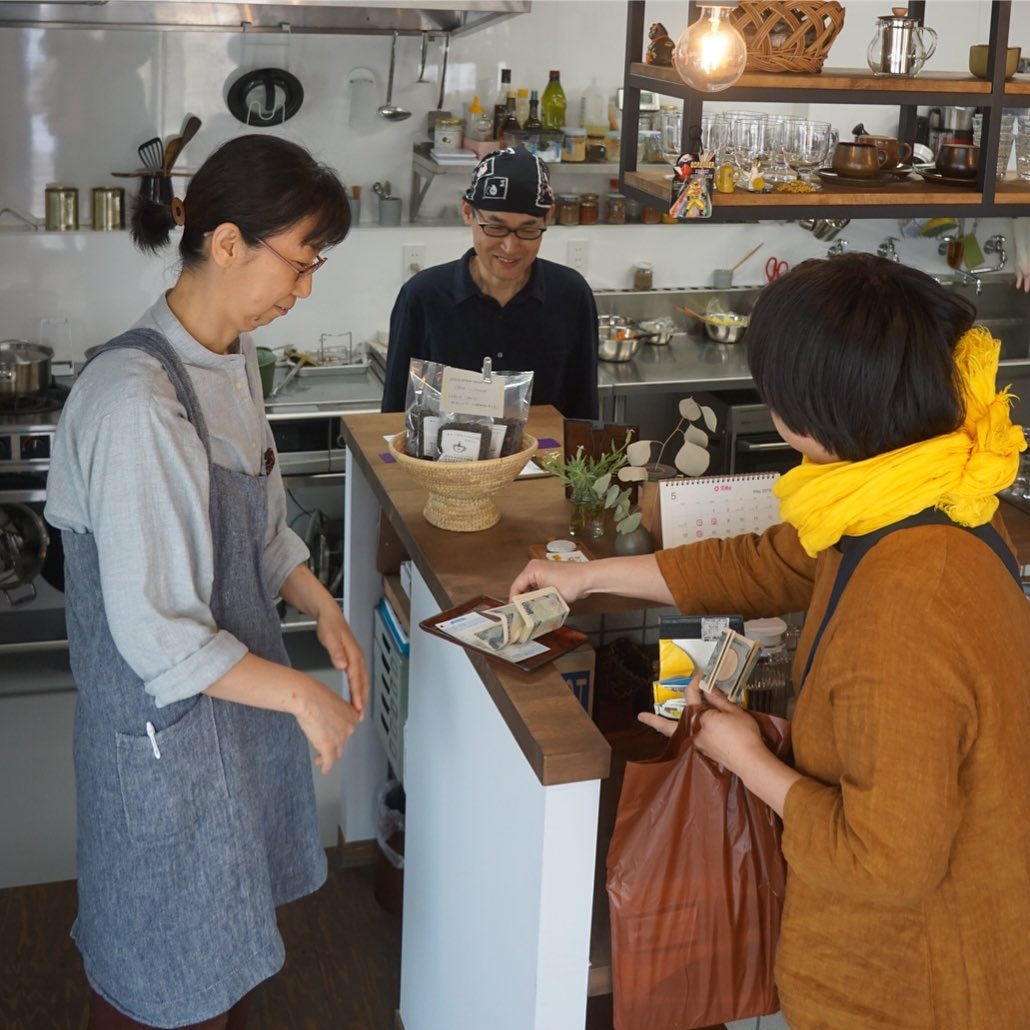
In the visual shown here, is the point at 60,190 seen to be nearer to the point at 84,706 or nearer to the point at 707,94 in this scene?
the point at 707,94

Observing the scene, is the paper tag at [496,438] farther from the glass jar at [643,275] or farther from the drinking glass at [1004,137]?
the glass jar at [643,275]

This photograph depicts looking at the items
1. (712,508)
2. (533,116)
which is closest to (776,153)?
(712,508)

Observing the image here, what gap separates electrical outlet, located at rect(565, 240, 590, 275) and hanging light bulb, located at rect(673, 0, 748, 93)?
2.58m

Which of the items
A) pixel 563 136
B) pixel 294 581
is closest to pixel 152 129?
pixel 563 136

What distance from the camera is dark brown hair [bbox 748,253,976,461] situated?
1.44 m

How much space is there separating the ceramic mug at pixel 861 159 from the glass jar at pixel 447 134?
2074 millimetres

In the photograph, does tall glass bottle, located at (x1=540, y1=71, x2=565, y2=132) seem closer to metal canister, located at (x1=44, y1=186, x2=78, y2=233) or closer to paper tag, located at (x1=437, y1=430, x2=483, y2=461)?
metal canister, located at (x1=44, y1=186, x2=78, y2=233)

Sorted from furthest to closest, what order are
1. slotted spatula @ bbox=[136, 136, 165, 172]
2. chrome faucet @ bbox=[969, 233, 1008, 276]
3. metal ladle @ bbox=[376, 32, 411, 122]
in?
chrome faucet @ bbox=[969, 233, 1008, 276] → metal ladle @ bbox=[376, 32, 411, 122] → slotted spatula @ bbox=[136, 136, 165, 172]

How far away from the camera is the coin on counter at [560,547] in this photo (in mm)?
2285

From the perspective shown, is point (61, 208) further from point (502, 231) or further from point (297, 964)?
point (297, 964)

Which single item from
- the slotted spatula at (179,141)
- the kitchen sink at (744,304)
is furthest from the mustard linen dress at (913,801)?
the kitchen sink at (744,304)

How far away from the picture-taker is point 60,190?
462cm

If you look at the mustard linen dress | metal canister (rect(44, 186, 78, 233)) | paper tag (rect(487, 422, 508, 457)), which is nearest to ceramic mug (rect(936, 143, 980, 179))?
paper tag (rect(487, 422, 508, 457))

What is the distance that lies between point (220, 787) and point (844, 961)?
3.13 ft
